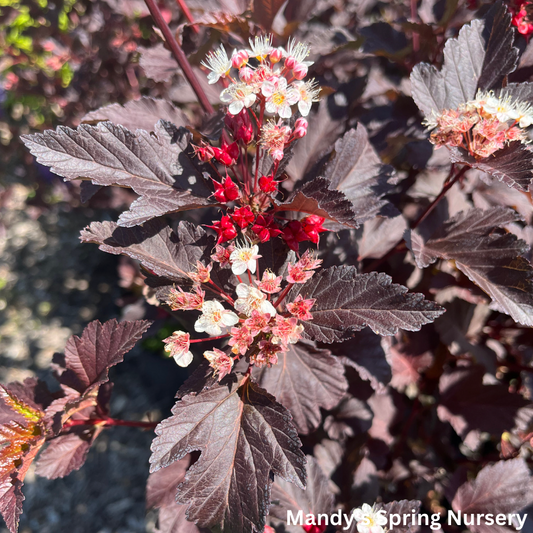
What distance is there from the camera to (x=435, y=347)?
1.76m

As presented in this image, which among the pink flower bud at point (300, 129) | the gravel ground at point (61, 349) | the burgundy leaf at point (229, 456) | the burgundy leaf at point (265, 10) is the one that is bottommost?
the gravel ground at point (61, 349)

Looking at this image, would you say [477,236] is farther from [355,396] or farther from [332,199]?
[355,396]

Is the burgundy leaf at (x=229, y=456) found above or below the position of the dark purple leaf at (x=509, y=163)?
below

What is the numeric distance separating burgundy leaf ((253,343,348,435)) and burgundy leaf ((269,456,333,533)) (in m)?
0.20

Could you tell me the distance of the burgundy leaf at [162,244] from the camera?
3.28 feet

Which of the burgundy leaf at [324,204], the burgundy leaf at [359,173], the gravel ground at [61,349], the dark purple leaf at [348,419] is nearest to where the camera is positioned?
the burgundy leaf at [324,204]

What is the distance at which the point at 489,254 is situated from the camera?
114cm

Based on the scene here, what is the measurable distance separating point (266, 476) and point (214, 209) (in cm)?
88

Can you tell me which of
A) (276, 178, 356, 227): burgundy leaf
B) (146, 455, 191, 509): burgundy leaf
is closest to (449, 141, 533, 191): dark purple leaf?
(276, 178, 356, 227): burgundy leaf

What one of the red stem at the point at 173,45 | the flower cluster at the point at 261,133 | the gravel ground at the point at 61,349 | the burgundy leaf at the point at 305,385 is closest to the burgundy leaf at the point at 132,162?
the flower cluster at the point at 261,133

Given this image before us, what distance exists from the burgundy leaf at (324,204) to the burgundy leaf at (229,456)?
0.46 metres

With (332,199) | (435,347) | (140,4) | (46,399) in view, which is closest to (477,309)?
(435,347)

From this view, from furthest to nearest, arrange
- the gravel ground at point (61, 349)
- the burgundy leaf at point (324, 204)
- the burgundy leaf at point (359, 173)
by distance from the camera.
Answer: the gravel ground at point (61, 349), the burgundy leaf at point (359, 173), the burgundy leaf at point (324, 204)

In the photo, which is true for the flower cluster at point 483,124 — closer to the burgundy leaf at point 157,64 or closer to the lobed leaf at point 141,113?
the lobed leaf at point 141,113
